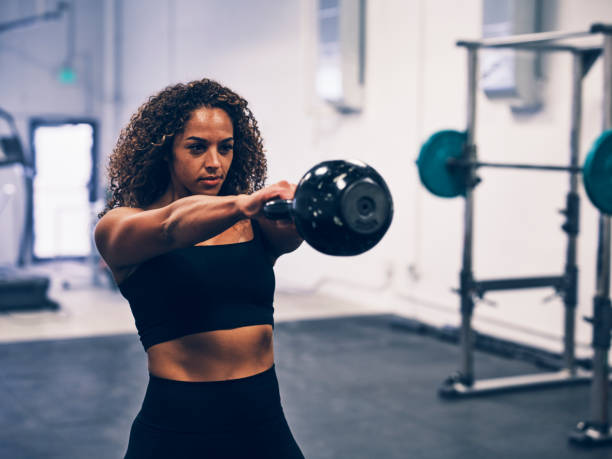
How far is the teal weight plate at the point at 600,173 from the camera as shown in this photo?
2656 millimetres

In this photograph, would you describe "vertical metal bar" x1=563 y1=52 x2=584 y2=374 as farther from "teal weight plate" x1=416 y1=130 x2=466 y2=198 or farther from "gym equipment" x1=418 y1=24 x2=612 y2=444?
"teal weight plate" x1=416 y1=130 x2=466 y2=198

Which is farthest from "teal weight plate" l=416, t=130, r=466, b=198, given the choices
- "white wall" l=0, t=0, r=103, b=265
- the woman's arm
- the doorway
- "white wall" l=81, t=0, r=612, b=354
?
"white wall" l=0, t=0, r=103, b=265

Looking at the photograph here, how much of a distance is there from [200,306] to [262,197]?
1.00ft

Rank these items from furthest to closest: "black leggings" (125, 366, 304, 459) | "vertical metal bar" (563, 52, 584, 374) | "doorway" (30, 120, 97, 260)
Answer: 1. "doorway" (30, 120, 97, 260)
2. "vertical metal bar" (563, 52, 584, 374)
3. "black leggings" (125, 366, 304, 459)

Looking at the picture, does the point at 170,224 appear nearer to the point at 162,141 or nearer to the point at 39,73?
the point at 162,141

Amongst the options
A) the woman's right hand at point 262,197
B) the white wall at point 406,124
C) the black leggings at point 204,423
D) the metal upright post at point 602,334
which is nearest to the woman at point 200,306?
the black leggings at point 204,423

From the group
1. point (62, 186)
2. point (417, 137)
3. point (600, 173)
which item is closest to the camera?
point (600, 173)

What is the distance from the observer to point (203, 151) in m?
1.27

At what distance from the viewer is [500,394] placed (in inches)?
142

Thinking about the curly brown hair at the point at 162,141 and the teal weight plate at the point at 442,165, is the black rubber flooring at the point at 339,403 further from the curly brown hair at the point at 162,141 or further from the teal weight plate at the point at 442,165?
the curly brown hair at the point at 162,141

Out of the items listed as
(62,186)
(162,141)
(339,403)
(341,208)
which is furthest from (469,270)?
(62,186)

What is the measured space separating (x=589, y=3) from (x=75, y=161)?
6591 mm

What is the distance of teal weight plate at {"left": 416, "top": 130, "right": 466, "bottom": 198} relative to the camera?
3492mm

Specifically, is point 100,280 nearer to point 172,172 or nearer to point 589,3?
point 589,3
